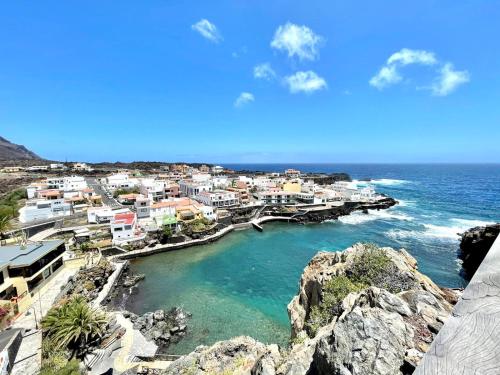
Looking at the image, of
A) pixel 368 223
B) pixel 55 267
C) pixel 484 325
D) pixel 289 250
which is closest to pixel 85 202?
pixel 55 267

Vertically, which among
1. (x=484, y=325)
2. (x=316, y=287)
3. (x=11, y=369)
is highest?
(x=484, y=325)

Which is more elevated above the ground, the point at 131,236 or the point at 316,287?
the point at 316,287

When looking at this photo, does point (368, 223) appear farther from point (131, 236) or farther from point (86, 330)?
point (86, 330)

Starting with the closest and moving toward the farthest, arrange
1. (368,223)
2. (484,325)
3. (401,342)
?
(484,325) < (401,342) < (368,223)

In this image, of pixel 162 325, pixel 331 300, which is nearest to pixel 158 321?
pixel 162 325

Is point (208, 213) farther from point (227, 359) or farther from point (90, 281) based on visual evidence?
point (227, 359)

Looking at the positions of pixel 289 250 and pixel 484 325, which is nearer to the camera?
pixel 484 325

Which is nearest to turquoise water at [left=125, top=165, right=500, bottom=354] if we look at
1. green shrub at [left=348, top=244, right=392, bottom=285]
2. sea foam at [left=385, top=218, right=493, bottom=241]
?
sea foam at [left=385, top=218, right=493, bottom=241]

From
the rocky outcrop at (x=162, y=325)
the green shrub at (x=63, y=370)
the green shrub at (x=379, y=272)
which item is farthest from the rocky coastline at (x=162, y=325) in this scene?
the green shrub at (x=379, y=272)
